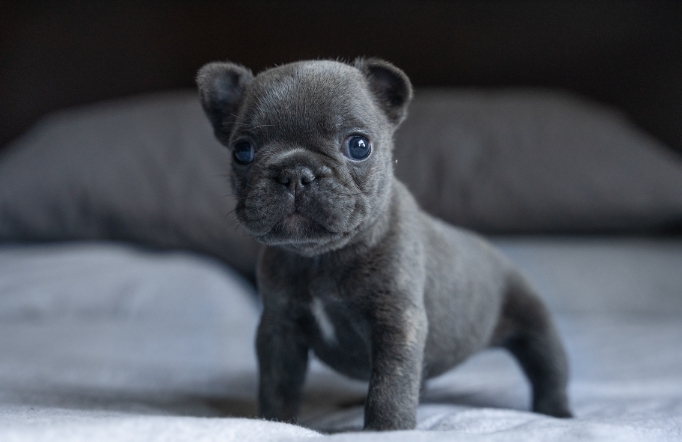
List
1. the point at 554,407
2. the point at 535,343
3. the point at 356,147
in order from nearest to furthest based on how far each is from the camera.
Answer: the point at 356,147
the point at 554,407
the point at 535,343

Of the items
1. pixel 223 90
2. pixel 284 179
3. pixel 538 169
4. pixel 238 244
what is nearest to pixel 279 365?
pixel 284 179

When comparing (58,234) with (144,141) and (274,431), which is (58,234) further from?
(274,431)

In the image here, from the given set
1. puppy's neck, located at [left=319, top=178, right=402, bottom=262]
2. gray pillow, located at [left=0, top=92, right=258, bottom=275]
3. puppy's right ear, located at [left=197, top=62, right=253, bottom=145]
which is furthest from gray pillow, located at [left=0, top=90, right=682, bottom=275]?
puppy's neck, located at [left=319, top=178, right=402, bottom=262]

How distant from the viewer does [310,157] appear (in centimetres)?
129

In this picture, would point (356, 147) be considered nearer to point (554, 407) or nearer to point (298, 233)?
point (298, 233)

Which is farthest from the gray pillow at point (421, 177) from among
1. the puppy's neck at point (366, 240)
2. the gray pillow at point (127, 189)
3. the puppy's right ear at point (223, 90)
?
the puppy's neck at point (366, 240)

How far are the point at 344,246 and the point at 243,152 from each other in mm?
318

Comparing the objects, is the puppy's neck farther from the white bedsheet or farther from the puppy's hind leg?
the puppy's hind leg

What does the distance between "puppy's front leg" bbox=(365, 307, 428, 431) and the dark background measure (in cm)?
286

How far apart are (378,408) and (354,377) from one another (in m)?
0.34

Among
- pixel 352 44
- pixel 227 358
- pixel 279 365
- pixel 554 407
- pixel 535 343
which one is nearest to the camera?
pixel 279 365

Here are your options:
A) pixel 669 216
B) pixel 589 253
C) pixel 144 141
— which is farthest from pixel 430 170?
pixel 144 141

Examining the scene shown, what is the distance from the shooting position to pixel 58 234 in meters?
3.26

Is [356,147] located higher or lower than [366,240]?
higher
